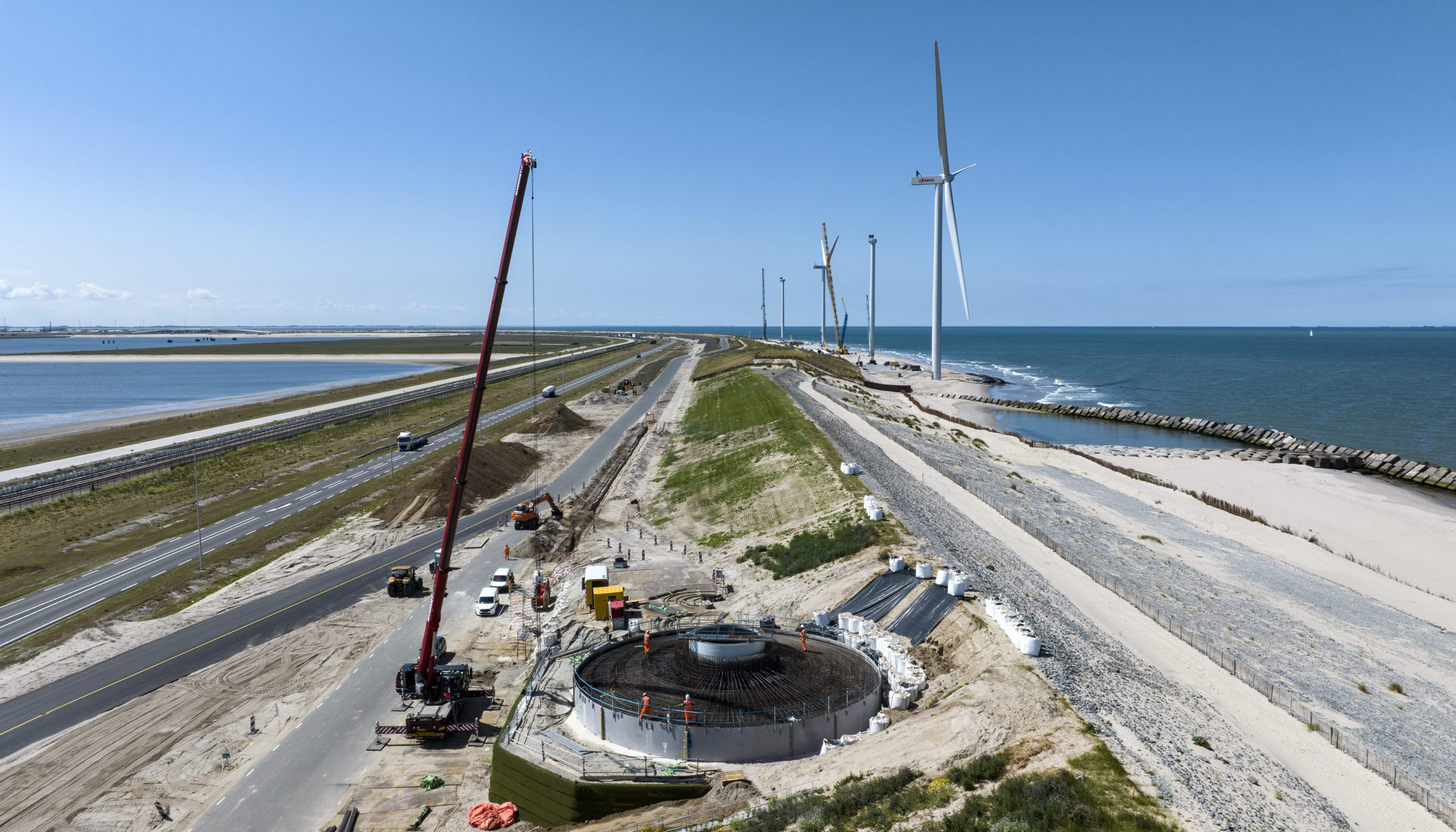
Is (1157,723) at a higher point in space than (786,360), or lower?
lower

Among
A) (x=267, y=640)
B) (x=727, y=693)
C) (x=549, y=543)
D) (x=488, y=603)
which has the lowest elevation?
(x=267, y=640)

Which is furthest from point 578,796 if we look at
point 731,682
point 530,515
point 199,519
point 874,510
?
point 199,519

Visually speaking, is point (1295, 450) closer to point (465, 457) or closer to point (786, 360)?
point (786, 360)

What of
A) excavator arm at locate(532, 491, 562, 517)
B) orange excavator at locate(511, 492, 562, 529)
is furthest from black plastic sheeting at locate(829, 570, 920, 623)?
orange excavator at locate(511, 492, 562, 529)

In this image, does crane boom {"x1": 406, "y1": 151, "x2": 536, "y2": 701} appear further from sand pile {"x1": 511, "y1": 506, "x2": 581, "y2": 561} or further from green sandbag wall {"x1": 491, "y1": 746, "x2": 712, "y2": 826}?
sand pile {"x1": 511, "y1": 506, "x2": 581, "y2": 561}

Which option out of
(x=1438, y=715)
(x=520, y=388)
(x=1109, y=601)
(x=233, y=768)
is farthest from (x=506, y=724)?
(x=520, y=388)

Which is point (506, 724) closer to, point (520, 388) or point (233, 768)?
point (233, 768)
